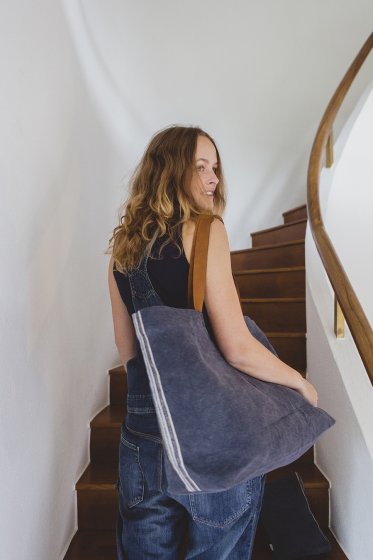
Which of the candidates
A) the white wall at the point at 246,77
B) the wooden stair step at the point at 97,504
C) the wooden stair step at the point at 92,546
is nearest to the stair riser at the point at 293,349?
the wooden stair step at the point at 97,504

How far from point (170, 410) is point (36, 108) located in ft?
3.71

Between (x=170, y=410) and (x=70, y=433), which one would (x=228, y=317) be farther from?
(x=70, y=433)

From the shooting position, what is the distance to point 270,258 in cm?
320

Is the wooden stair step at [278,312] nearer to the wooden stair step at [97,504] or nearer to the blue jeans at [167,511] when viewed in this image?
the wooden stair step at [97,504]

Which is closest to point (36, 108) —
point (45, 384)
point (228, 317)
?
point (45, 384)

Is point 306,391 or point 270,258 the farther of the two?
point 270,258

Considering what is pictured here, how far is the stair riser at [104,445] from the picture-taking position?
2023 mm

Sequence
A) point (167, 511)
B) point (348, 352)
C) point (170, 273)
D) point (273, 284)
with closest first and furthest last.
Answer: point (170, 273)
point (167, 511)
point (348, 352)
point (273, 284)

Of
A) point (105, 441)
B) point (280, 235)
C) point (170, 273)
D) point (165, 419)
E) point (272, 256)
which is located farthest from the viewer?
point (280, 235)

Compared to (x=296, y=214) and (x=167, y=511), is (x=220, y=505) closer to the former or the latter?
(x=167, y=511)

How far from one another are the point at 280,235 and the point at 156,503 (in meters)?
2.73

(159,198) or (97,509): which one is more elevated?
(159,198)

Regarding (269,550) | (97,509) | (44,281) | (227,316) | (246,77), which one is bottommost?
(269,550)

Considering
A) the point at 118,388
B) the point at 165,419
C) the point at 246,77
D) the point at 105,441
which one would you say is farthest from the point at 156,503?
the point at 246,77
